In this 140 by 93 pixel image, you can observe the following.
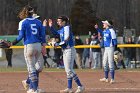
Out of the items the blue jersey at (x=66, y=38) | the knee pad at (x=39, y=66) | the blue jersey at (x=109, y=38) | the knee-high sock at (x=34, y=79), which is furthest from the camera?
the blue jersey at (x=109, y=38)

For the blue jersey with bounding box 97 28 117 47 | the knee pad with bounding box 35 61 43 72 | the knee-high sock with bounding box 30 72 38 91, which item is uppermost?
the blue jersey with bounding box 97 28 117 47

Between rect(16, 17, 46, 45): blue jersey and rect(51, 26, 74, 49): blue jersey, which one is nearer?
rect(16, 17, 46, 45): blue jersey

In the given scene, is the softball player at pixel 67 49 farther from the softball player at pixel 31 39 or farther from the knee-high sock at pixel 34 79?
the knee-high sock at pixel 34 79

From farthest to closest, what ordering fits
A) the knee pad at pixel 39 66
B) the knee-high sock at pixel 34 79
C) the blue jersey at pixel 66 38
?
the blue jersey at pixel 66 38, the knee pad at pixel 39 66, the knee-high sock at pixel 34 79

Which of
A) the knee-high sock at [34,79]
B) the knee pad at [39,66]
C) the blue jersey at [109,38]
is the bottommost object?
the knee-high sock at [34,79]

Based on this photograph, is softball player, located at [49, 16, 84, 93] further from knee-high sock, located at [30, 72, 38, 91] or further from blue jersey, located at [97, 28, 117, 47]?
blue jersey, located at [97, 28, 117, 47]

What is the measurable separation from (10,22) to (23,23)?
45.5 metres

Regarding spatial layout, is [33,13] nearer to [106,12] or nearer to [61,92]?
[61,92]

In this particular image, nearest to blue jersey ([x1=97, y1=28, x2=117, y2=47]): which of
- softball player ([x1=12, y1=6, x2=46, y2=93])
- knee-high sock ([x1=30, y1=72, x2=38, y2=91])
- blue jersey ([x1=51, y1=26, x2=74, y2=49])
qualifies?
blue jersey ([x1=51, y1=26, x2=74, y2=49])

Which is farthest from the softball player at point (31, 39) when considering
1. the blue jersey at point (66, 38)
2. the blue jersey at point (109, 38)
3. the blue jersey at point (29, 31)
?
the blue jersey at point (109, 38)

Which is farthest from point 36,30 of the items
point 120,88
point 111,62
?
point 111,62

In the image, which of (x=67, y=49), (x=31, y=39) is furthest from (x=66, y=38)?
(x=31, y=39)

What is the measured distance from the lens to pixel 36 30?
1130cm

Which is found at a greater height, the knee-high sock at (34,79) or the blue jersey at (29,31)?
the blue jersey at (29,31)
